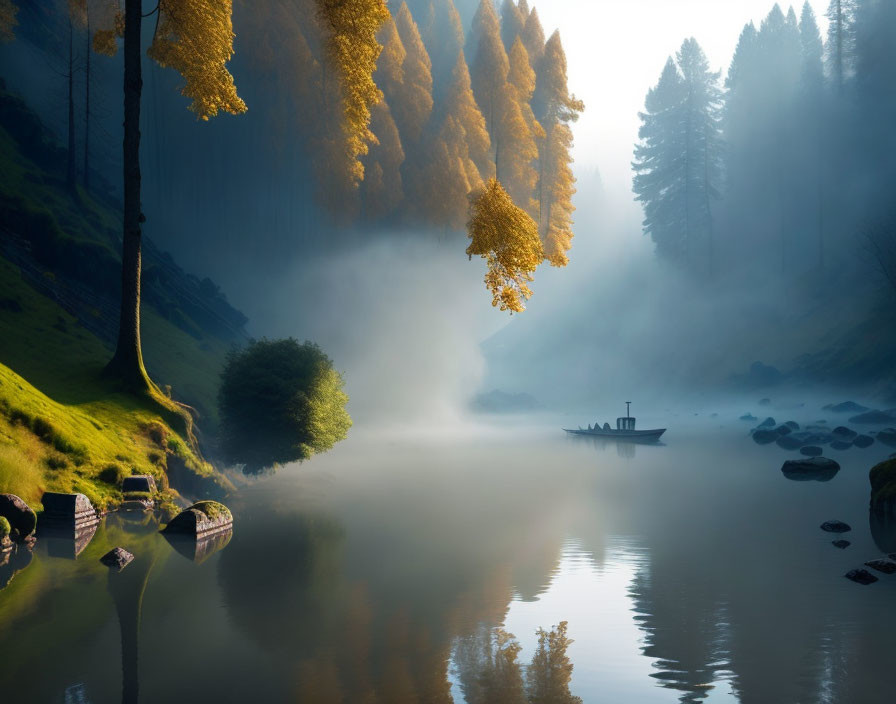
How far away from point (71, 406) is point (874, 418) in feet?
176

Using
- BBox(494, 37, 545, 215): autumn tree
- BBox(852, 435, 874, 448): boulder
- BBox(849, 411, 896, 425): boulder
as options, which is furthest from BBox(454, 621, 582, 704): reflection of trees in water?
BBox(849, 411, 896, 425): boulder

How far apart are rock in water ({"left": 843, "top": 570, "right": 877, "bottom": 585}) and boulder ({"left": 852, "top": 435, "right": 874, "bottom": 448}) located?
33.1 m

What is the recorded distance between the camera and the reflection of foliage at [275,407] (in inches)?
1042

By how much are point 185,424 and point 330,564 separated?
37.9 ft

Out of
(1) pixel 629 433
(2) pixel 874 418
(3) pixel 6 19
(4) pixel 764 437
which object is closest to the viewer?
(3) pixel 6 19

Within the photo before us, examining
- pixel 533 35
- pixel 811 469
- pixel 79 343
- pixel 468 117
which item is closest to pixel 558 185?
pixel 468 117

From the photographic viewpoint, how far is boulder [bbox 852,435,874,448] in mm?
43188

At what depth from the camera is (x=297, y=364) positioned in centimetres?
2714

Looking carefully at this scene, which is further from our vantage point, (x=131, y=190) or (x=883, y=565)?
(x=131, y=190)

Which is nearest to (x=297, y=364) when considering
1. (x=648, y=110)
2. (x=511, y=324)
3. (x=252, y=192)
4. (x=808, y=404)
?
(x=252, y=192)

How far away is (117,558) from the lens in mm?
13961

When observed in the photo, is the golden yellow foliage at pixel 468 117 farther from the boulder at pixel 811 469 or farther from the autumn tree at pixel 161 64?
the boulder at pixel 811 469

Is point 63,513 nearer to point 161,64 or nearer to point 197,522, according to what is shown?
point 197,522

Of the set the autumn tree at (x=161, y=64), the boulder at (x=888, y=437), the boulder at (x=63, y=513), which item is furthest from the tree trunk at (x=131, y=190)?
the boulder at (x=888, y=437)
